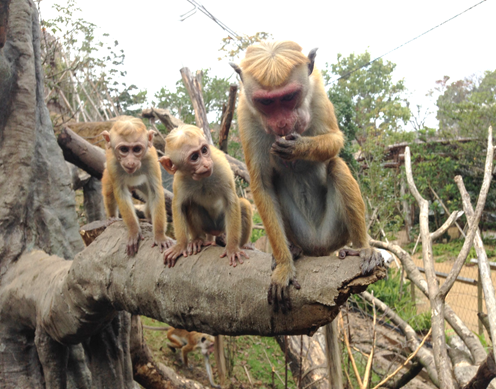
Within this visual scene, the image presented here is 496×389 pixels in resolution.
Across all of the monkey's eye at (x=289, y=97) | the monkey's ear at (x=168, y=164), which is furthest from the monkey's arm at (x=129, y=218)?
the monkey's eye at (x=289, y=97)

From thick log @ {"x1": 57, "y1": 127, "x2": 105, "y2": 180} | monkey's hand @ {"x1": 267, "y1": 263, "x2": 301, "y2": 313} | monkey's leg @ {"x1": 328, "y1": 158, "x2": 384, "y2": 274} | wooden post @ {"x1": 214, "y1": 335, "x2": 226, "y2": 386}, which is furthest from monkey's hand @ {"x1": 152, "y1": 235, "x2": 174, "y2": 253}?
thick log @ {"x1": 57, "y1": 127, "x2": 105, "y2": 180}

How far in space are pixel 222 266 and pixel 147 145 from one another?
186 cm

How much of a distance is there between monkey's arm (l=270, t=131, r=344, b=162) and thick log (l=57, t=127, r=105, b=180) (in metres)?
4.65

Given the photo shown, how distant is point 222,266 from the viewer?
2789 mm

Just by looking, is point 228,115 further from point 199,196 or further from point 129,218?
point 129,218

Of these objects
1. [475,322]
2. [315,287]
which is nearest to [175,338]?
[315,287]

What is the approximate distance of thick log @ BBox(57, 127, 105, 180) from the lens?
20.6ft

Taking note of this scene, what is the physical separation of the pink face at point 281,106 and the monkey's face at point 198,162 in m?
0.92

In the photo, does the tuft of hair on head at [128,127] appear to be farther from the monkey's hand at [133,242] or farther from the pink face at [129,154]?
the monkey's hand at [133,242]

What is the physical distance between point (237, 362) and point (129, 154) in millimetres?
5715

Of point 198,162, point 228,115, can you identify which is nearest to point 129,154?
point 198,162

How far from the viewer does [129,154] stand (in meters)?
3.89

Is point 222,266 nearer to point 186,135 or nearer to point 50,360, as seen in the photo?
point 186,135

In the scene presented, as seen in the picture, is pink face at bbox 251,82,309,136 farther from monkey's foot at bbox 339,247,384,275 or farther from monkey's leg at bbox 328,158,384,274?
monkey's foot at bbox 339,247,384,275
